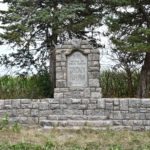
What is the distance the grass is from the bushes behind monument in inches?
127

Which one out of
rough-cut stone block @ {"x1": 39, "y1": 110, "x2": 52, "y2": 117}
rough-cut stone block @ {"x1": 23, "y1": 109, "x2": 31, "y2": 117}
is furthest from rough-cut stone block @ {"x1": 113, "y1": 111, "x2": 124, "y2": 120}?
rough-cut stone block @ {"x1": 23, "y1": 109, "x2": 31, "y2": 117}

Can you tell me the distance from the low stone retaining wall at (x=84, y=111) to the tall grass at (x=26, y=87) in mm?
1831

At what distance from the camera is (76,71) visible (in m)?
14.1

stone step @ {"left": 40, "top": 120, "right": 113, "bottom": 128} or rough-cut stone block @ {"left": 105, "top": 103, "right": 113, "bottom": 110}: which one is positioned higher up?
rough-cut stone block @ {"left": 105, "top": 103, "right": 113, "bottom": 110}

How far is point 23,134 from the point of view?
12.3 meters

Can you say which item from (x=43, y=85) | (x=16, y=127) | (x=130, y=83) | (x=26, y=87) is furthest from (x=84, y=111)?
(x=130, y=83)

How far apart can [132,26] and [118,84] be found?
189 centimetres

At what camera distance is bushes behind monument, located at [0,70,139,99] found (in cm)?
1609

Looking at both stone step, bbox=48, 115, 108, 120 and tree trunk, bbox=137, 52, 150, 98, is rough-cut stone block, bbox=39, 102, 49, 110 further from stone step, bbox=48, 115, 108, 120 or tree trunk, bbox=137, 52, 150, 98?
tree trunk, bbox=137, 52, 150, 98

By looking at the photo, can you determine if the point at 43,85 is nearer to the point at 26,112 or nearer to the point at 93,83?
the point at 26,112

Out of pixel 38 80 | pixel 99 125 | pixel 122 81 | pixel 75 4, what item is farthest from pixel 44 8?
pixel 99 125

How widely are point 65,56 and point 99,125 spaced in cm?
207

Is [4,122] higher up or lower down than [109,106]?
lower down

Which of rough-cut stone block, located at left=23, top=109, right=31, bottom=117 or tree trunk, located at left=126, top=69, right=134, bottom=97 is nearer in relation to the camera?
rough-cut stone block, located at left=23, top=109, right=31, bottom=117
